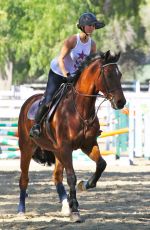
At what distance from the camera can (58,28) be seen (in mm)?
48219

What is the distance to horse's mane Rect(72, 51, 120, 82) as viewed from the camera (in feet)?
35.7

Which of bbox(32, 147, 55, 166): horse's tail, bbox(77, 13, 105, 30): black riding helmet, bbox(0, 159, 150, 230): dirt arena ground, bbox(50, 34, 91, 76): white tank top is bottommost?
bbox(0, 159, 150, 230): dirt arena ground

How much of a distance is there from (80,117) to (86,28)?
3.72 ft

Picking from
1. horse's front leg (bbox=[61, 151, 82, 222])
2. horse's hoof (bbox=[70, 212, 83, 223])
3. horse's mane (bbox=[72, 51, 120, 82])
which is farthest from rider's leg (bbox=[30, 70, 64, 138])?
horse's hoof (bbox=[70, 212, 83, 223])

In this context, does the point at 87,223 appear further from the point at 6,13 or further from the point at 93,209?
the point at 6,13

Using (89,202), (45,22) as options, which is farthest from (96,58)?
(45,22)

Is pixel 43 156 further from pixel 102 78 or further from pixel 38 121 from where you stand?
pixel 102 78

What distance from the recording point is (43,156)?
12.6 m

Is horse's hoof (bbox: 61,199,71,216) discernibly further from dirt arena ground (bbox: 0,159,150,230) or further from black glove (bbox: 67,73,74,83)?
black glove (bbox: 67,73,74,83)

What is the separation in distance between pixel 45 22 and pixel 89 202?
119 feet

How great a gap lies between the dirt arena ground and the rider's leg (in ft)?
3.50

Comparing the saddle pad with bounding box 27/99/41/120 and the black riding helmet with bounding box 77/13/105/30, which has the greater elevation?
the black riding helmet with bounding box 77/13/105/30

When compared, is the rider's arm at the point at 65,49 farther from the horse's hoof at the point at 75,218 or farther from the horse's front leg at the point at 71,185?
the horse's hoof at the point at 75,218

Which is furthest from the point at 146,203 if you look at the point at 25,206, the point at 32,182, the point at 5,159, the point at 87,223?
the point at 5,159
